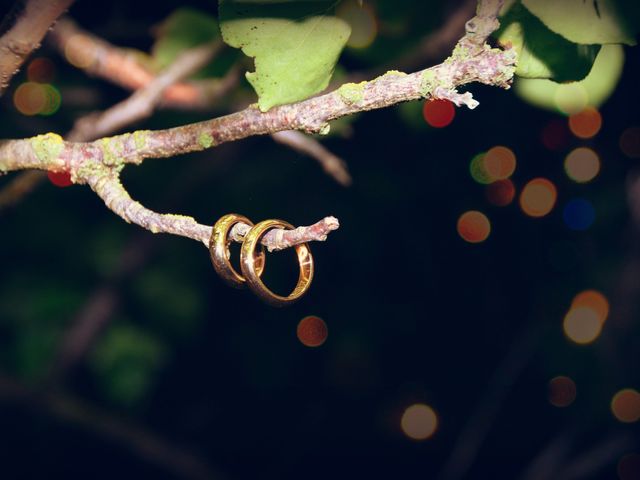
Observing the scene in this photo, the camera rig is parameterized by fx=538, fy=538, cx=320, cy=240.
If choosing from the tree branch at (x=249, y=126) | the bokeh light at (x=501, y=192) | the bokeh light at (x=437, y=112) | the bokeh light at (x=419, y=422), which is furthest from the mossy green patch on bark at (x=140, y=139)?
the bokeh light at (x=419, y=422)

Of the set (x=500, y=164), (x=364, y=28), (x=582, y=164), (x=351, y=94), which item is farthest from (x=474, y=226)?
(x=351, y=94)

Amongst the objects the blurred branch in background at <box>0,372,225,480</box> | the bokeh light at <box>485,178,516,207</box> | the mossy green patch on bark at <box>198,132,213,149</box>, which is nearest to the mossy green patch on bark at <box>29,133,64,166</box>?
the mossy green patch on bark at <box>198,132,213,149</box>

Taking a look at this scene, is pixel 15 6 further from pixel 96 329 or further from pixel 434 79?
pixel 96 329

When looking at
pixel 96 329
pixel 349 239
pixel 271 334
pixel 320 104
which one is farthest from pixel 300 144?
pixel 271 334

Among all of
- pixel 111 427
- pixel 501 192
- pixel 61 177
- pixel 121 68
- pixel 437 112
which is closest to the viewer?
pixel 61 177

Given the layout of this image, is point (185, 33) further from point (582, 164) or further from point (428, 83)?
point (582, 164)

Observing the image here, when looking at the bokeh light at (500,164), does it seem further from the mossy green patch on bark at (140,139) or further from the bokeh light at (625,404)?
the mossy green patch on bark at (140,139)

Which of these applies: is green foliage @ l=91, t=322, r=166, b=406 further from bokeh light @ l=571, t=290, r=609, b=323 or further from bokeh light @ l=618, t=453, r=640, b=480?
bokeh light @ l=618, t=453, r=640, b=480
